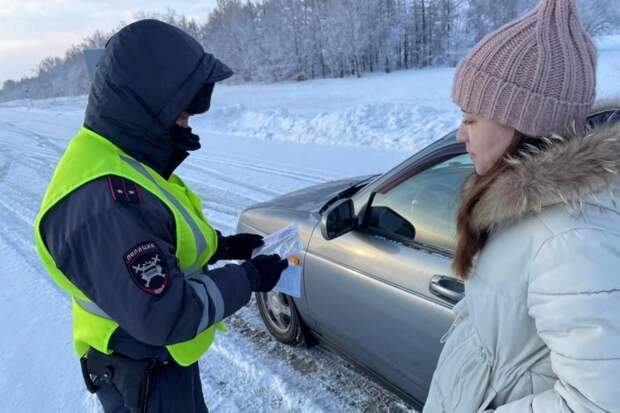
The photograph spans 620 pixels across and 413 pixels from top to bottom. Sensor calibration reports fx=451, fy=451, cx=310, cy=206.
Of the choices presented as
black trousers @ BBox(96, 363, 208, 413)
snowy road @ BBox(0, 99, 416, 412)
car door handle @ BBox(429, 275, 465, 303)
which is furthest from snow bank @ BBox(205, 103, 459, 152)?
black trousers @ BBox(96, 363, 208, 413)

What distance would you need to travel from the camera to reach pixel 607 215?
900 millimetres

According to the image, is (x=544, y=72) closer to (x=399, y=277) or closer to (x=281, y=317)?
(x=399, y=277)

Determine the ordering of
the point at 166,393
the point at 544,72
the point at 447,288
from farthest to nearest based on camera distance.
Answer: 1. the point at 447,288
2. the point at 166,393
3. the point at 544,72

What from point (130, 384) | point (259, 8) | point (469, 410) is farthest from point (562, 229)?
point (259, 8)

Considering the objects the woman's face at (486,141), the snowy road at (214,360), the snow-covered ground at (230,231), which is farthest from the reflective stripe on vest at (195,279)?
the snowy road at (214,360)

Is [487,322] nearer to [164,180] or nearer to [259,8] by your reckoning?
[164,180]

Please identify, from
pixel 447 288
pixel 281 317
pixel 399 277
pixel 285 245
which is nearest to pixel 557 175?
pixel 447 288

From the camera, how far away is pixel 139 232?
3.92ft

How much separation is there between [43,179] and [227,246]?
8.20m

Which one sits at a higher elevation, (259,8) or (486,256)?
(259,8)

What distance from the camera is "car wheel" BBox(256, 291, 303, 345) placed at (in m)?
3.08

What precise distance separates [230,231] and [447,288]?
3724 mm

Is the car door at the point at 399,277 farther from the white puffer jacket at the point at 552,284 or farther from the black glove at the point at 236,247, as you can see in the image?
the white puffer jacket at the point at 552,284

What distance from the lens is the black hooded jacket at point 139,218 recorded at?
119 cm
